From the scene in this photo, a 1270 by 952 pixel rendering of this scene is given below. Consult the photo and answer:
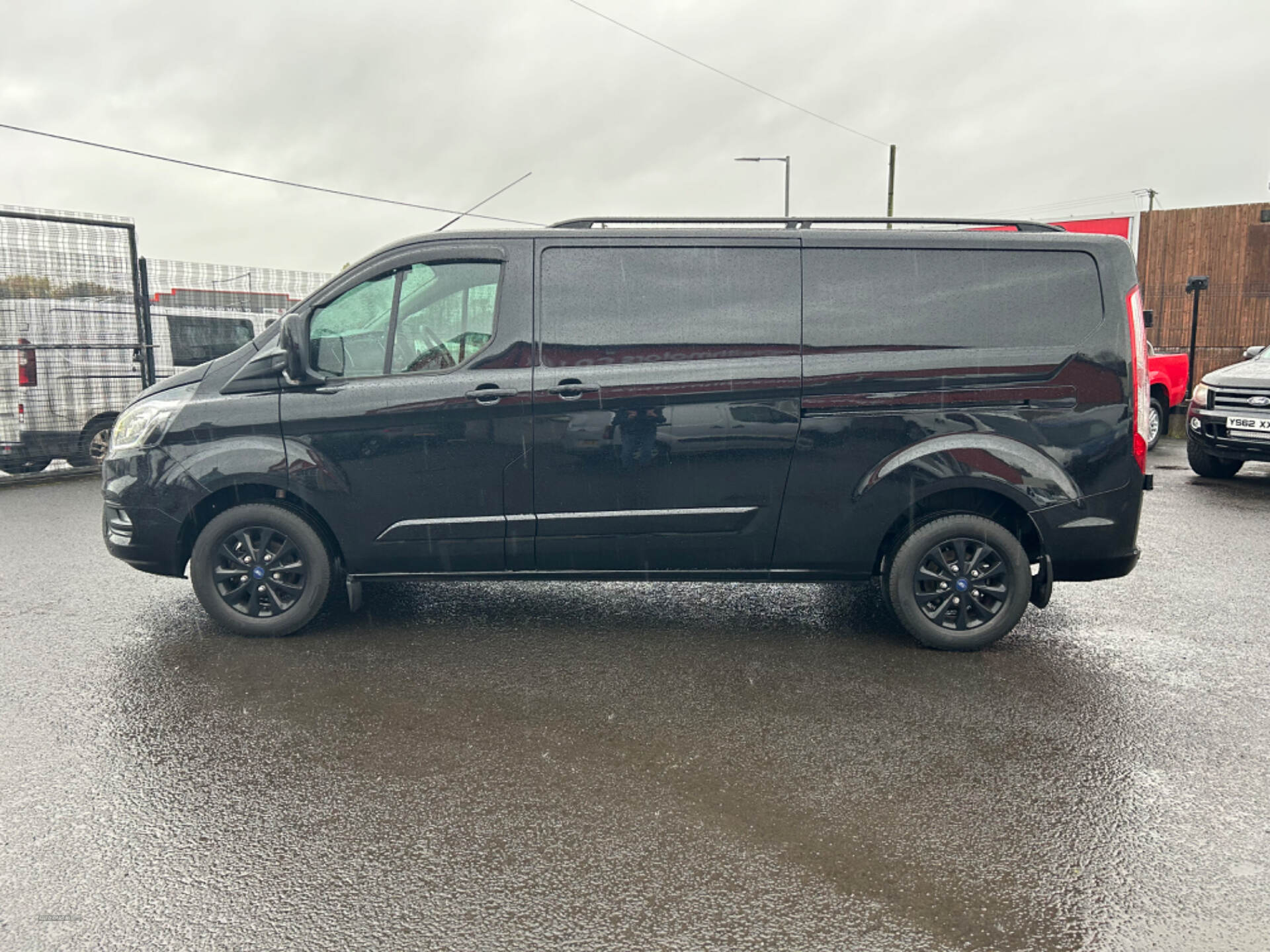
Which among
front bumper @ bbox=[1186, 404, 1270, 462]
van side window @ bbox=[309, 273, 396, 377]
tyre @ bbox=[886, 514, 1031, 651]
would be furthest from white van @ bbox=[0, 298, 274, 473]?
front bumper @ bbox=[1186, 404, 1270, 462]

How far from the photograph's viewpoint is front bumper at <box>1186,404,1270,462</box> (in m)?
9.42

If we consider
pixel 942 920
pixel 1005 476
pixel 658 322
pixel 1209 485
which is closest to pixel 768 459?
pixel 658 322

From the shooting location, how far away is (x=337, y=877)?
263cm

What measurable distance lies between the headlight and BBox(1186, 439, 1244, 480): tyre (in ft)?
33.4

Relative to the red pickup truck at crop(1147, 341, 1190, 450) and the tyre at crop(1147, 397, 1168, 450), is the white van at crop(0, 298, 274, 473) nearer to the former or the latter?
the tyre at crop(1147, 397, 1168, 450)

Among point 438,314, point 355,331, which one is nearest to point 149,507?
point 355,331

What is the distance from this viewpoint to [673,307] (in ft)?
14.6

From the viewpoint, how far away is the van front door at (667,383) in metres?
4.45

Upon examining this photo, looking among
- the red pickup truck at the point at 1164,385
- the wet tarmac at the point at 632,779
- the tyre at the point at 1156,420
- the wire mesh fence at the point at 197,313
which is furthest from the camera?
the red pickup truck at the point at 1164,385

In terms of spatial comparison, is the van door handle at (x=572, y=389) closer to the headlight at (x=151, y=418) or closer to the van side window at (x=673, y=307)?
the van side window at (x=673, y=307)

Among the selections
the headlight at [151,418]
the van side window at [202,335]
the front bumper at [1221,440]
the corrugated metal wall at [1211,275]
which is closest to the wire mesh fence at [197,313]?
the van side window at [202,335]

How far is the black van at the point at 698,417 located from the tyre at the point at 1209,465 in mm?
6946

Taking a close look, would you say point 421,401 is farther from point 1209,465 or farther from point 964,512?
point 1209,465

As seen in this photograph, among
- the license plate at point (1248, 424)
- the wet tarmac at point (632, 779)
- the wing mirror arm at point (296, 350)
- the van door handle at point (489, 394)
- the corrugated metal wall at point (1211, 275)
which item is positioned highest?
the corrugated metal wall at point (1211, 275)
